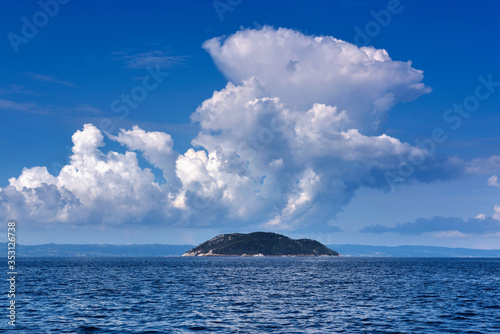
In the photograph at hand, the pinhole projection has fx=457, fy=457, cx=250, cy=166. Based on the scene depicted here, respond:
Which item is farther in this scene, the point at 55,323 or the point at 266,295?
the point at 266,295

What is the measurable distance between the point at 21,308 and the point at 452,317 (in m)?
57.7

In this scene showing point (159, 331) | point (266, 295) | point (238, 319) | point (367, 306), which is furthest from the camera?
point (266, 295)

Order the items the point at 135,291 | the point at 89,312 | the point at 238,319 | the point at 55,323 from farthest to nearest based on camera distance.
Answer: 1. the point at 135,291
2. the point at 89,312
3. the point at 238,319
4. the point at 55,323

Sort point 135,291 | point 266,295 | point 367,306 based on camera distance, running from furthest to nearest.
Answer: point 135,291, point 266,295, point 367,306

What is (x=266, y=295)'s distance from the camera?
82000 millimetres

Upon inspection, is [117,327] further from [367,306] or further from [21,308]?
[367,306]

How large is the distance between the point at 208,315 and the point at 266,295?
81.6ft

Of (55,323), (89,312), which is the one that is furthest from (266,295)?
(55,323)

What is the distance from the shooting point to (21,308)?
2482 inches

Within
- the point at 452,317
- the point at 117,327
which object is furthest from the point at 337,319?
the point at 117,327

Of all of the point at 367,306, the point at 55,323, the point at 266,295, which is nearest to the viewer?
the point at 55,323

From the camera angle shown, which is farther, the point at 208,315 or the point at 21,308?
the point at 21,308

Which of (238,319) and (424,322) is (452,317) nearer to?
(424,322)

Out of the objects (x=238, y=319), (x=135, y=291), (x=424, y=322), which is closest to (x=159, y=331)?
(x=238, y=319)
